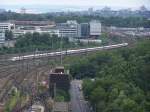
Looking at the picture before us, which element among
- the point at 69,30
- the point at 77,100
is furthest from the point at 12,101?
the point at 69,30

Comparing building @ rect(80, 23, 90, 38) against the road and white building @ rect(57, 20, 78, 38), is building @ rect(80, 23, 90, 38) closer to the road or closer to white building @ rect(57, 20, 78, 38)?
white building @ rect(57, 20, 78, 38)

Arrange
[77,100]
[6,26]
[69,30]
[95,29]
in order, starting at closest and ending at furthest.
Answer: [77,100]
[6,26]
[69,30]
[95,29]

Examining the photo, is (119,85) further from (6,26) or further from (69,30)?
(6,26)

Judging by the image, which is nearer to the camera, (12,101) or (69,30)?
(12,101)

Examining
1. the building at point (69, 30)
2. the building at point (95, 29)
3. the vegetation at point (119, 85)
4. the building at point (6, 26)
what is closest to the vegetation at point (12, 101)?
the vegetation at point (119, 85)

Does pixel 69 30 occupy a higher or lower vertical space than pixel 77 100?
lower

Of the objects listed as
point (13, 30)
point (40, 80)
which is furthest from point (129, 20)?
point (40, 80)

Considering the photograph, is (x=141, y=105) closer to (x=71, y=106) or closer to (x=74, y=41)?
(x=71, y=106)
